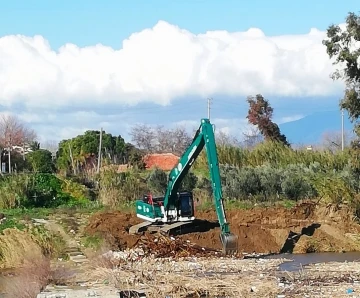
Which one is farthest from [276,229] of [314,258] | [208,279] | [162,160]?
[162,160]

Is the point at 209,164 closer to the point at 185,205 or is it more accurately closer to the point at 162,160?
the point at 185,205

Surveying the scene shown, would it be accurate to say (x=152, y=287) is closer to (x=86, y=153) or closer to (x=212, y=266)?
(x=212, y=266)

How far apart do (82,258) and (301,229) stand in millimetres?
7538

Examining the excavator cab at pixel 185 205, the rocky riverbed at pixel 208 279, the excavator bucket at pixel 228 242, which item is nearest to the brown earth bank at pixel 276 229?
the excavator cab at pixel 185 205

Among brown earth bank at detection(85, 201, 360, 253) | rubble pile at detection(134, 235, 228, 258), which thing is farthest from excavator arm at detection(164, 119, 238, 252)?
brown earth bank at detection(85, 201, 360, 253)

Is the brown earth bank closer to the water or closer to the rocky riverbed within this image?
the water

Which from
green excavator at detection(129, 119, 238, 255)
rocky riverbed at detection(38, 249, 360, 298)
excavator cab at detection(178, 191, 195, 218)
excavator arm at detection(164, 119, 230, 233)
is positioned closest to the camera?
rocky riverbed at detection(38, 249, 360, 298)

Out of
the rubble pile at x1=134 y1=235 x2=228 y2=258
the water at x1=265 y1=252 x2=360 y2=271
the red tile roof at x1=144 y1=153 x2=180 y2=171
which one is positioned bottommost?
the water at x1=265 y1=252 x2=360 y2=271

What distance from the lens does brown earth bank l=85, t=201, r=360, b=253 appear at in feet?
75.9

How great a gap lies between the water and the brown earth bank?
516mm

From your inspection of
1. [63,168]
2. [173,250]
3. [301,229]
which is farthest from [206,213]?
[63,168]

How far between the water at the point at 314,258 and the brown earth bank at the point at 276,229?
20.3 inches

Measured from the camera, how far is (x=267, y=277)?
16938 millimetres

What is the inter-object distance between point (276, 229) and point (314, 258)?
96.9 inches
